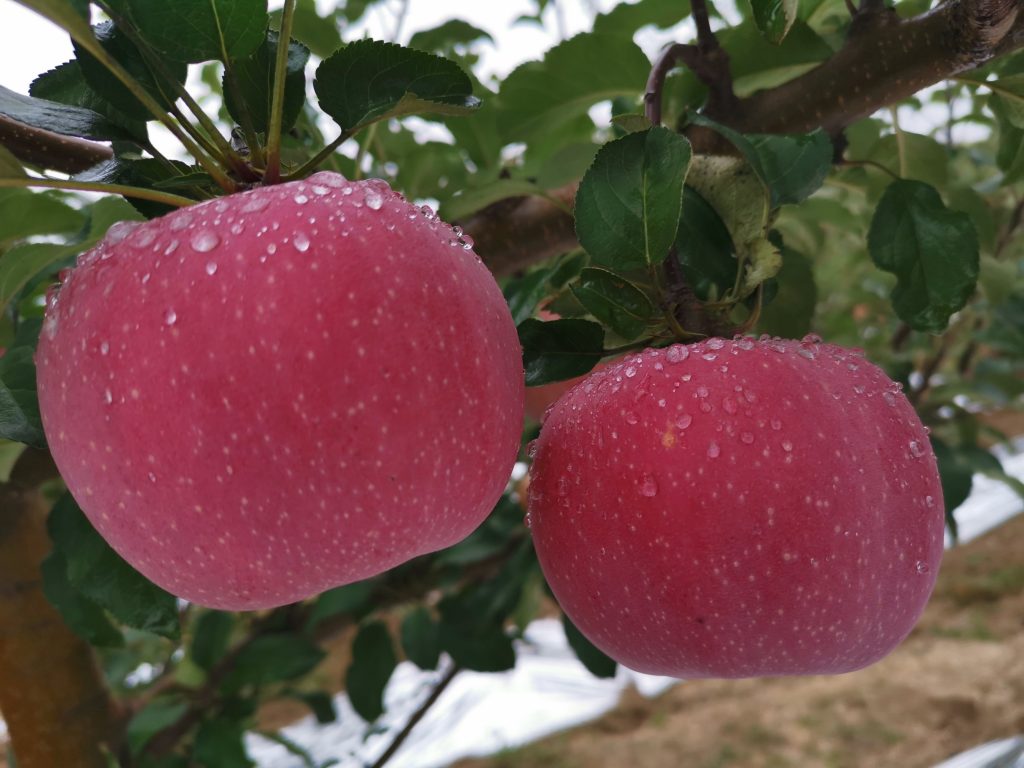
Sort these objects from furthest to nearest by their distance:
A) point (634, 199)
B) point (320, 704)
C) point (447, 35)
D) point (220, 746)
A: point (320, 704) < point (220, 746) < point (447, 35) < point (634, 199)

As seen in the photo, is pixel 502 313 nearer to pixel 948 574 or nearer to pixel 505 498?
pixel 505 498

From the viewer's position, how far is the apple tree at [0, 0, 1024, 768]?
0.32 metres

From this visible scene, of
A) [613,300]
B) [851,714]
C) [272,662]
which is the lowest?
[851,714]

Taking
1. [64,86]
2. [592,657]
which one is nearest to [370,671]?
[592,657]

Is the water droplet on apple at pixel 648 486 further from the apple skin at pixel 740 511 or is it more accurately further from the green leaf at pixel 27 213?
the green leaf at pixel 27 213

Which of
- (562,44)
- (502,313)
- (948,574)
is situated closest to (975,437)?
(948,574)

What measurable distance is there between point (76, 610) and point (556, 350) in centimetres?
46

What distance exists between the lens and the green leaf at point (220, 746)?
2.95ft

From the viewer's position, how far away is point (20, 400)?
427 millimetres

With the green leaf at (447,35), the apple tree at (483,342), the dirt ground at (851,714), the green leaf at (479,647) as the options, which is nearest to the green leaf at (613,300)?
the apple tree at (483,342)

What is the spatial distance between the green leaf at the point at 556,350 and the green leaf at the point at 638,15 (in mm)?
330

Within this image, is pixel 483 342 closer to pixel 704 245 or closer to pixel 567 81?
pixel 704 245

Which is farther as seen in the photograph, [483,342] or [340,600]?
[340,600]

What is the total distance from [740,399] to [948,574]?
1.87 metres
